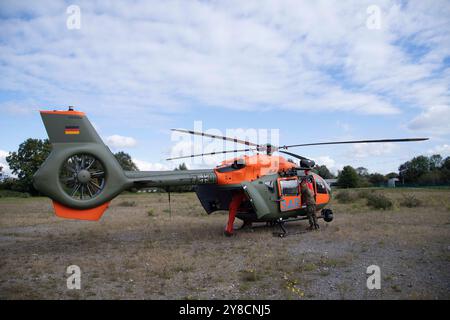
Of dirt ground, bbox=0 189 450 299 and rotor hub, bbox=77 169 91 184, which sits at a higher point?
rotor hub, bbox=77 169 91 184

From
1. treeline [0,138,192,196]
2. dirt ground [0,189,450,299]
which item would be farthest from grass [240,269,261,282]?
treeline [0,138,192,196]

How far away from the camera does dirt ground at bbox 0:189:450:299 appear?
694 cm

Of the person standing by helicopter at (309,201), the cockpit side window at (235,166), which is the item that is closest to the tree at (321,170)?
the person standing by helicopter at (309,201)

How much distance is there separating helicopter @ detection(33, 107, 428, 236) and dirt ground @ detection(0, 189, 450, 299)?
1.18 metres

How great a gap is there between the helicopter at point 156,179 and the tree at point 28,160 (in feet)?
154

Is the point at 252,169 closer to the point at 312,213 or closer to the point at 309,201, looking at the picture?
the point at 309,201

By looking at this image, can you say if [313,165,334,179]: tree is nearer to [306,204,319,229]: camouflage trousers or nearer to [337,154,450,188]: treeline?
[306,204,319,229]: camouflage trousers

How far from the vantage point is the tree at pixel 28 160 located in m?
52.9

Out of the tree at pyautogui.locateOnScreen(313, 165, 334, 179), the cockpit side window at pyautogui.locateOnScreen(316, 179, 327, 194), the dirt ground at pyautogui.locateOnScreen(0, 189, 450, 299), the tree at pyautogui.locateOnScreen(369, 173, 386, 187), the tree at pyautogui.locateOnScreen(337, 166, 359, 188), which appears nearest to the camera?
the dirt ground at pyautogui.locateOnScreen(0, 189, 450, 299)

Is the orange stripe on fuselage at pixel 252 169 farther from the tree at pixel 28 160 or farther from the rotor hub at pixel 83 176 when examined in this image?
the tree at pixel 28 160

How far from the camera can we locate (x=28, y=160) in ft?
177

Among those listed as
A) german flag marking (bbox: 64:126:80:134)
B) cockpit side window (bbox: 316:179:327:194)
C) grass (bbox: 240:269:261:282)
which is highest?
german flag marking (bbox: 64:126:80:134)

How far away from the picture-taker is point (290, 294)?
6.71 metres

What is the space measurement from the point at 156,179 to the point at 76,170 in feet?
8.14
